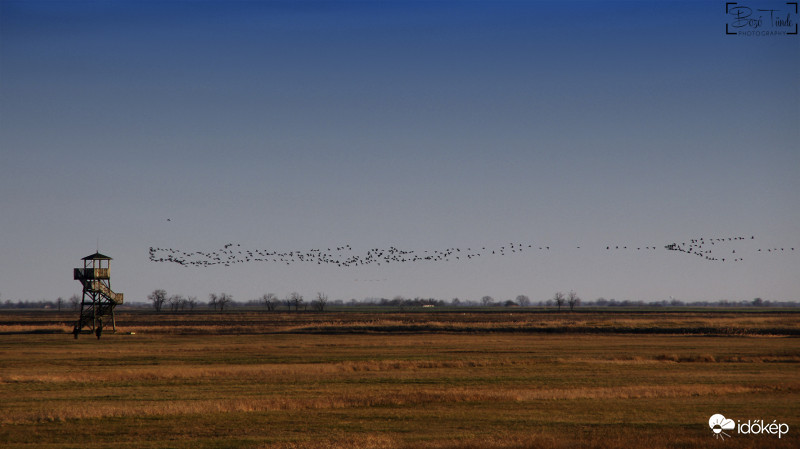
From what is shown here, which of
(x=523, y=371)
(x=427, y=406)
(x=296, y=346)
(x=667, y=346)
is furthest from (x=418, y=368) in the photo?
(x=667, y=346)

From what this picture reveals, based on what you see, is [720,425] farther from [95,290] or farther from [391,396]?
[95,290]

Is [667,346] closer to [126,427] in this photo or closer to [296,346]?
[296,346]

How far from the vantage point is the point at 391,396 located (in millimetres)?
34375

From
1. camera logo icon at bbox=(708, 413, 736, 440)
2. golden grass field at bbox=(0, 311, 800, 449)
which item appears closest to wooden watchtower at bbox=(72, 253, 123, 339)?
golden grass field at bbox=(0, 311, 800, 449)

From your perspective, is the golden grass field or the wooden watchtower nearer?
the golden grass field

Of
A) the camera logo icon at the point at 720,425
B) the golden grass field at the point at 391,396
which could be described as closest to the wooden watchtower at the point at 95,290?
the golden grass field at the point at 391,396

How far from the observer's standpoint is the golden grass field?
25.3 metres

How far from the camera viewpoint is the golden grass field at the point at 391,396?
25.3m

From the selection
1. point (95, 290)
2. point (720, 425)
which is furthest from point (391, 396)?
point (95, 290)

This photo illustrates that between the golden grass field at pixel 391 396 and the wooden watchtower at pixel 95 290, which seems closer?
the golden grass field at pixel 391 396

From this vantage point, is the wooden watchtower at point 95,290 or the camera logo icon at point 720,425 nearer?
the camera logo icon at point 720,425

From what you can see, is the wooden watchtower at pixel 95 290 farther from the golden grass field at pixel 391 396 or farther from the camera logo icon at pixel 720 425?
the camera logo icon at pixel 720 425

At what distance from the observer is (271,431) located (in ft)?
86.9

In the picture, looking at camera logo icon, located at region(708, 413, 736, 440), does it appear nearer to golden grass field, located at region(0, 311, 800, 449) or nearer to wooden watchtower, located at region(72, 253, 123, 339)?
golden grass field, located at region(0, 311, 800, 449)
